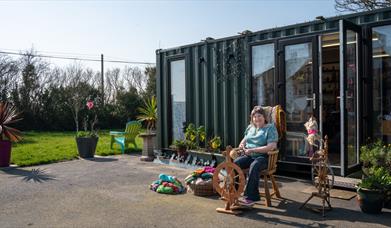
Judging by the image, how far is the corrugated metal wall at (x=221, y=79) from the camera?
279 inches

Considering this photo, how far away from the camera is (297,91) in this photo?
253 inches

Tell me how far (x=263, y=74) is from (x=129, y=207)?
3.33 meters

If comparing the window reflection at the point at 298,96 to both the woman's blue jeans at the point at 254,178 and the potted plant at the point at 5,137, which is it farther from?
the potted plant at the point at 5,137

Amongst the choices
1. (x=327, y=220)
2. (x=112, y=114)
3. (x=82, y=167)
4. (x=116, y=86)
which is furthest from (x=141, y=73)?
(x=327, y=220)

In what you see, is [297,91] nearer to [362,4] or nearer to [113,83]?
[362,4]

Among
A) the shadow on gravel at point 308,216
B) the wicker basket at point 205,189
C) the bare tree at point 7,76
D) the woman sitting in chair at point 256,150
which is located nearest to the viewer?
the shadow on gravel at point 308,216

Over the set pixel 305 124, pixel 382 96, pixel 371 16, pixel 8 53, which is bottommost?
pixel 305 124

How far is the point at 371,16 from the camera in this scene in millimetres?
5832

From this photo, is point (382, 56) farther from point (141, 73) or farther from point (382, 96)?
point (141, 73)

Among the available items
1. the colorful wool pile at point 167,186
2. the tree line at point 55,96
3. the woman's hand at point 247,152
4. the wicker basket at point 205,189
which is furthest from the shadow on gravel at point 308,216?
the tree line at point 55,96

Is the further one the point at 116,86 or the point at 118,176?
the point at 116,86

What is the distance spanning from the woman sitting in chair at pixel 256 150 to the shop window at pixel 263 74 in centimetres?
165

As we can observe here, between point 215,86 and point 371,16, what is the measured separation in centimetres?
307

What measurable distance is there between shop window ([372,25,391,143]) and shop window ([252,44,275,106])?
1592mm
